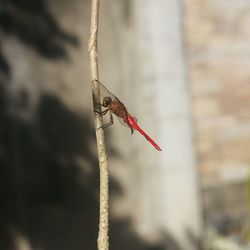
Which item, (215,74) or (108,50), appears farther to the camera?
(215,74)

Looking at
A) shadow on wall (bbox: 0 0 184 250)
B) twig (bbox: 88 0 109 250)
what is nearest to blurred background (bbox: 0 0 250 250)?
shadow on wall (bbox: 0 0 184 250)

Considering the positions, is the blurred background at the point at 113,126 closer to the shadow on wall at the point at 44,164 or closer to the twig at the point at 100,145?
the shadow on wall at the point at 44,164

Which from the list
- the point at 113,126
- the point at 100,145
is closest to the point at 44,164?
the point at 113,126

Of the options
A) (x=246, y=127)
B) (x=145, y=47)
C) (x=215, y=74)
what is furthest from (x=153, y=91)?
(x=246, y=127)

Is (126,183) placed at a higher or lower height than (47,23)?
lower

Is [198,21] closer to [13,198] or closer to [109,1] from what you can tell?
[109,1]

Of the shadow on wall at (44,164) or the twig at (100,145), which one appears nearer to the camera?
the twig at (100,145)

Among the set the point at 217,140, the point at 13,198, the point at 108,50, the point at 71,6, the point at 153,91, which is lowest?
the point at 13,198

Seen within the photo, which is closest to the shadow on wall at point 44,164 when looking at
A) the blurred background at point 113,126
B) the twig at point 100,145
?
the blurred background at point 113,126
